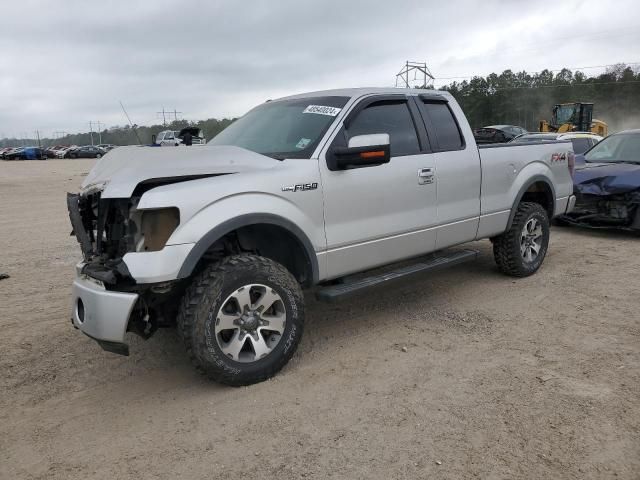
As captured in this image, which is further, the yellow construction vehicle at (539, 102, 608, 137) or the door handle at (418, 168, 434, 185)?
the yellow construction vehicle at (539, 102, 608, 137)

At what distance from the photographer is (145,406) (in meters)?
3.32

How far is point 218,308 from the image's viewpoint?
3275 millimetres

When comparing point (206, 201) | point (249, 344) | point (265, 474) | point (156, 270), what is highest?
point (206, 201)

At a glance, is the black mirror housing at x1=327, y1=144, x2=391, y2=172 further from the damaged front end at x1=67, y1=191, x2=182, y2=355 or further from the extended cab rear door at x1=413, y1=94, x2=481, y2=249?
the damaged front end at x1=67, y1=191, x2=182, y2=355

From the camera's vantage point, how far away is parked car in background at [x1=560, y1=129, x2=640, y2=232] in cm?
757

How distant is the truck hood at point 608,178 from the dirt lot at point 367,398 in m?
2.88

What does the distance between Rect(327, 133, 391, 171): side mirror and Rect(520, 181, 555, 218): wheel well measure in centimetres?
284

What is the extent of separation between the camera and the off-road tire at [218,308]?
323cm

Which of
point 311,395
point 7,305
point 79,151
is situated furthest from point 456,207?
point 79,151

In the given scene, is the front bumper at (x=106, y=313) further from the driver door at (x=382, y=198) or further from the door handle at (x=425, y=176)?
the door handle at (x=425, y=176)

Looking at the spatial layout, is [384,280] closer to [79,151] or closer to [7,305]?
[7,305]

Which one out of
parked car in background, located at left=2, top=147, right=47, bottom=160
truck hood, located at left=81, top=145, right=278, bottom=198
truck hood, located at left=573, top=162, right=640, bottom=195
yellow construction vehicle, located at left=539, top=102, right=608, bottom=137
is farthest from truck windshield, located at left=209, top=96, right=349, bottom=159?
parked car in background, located at left=2, top=147, right=47, bottom=160

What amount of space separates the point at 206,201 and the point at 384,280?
5.41 feet

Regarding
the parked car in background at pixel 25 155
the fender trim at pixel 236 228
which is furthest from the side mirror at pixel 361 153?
the parked car in background at pixel 25 155
